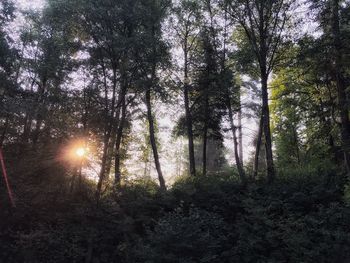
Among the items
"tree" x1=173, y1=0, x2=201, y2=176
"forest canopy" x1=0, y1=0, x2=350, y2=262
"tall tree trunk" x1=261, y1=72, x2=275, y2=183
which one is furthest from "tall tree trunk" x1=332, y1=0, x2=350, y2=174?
"tree" x1=173, y1=0, x2=201, y2=176

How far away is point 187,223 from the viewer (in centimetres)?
923

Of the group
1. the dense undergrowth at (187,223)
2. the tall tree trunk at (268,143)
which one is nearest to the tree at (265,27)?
the tall tree trunk at (268,143)

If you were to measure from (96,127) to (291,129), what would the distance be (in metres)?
16.6

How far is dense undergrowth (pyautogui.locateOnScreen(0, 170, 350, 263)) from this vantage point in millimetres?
8922

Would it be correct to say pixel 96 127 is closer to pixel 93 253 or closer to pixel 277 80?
pixel 93 253

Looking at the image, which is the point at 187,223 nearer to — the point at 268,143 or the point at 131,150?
the point at 268,143

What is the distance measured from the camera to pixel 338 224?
9977mm

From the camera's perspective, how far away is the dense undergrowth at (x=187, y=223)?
29.3 feet

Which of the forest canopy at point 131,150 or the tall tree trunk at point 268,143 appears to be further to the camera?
the tall tree trunk at point 268,143

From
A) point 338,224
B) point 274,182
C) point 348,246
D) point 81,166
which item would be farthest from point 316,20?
point 81,166

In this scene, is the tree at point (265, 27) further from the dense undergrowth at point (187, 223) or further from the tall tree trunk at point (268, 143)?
the dense undergrowth at point (187, 223)

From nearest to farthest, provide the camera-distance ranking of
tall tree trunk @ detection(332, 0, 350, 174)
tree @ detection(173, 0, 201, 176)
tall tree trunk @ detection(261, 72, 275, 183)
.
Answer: tall tree trunk @ detection(332, 0, 350, 174) < tall tree trunk @ detection(261, 72, 275, 183) < tree @ detection(173, 0, 201, 176)

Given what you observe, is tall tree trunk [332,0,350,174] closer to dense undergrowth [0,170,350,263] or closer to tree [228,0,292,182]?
dense undergrowth [0,170,350,263]

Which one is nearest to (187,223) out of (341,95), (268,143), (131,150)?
(268,143)
